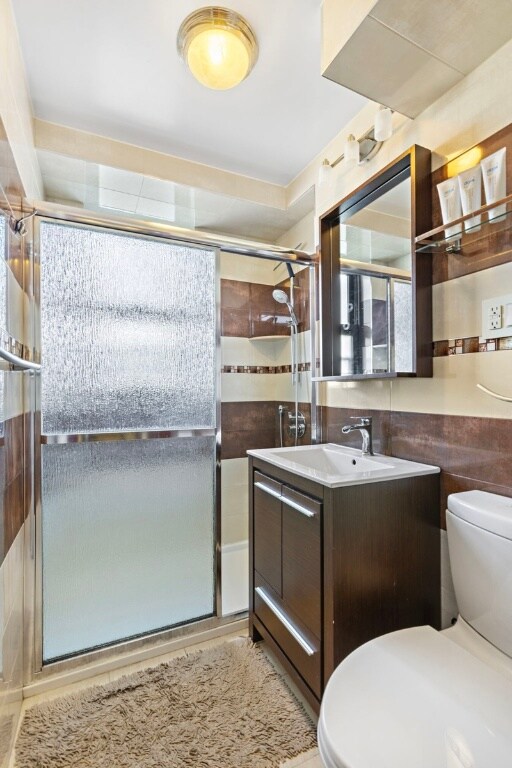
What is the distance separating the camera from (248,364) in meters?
2.68

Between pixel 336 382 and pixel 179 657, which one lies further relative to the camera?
pixel 336 382

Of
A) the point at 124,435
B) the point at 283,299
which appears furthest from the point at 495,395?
the point at 283,299

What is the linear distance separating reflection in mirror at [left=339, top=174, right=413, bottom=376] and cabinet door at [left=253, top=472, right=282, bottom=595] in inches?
26.2

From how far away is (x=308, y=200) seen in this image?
7.61ft

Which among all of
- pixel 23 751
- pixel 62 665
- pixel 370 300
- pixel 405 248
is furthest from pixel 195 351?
pixel 23 751

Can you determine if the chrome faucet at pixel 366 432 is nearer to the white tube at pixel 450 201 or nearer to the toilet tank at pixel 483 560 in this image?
the toilet tank at pixel 483 560

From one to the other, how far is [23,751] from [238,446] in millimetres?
1649

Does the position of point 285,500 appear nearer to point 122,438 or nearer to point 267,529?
point 267,529

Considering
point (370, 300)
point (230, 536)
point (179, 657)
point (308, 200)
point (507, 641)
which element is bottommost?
point (179, 657)

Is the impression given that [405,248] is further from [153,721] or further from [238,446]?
[153,721]

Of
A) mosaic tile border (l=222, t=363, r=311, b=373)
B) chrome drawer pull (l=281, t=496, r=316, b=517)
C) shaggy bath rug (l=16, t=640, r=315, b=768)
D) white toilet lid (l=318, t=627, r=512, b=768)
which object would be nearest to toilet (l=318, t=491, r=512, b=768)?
white toilet lid (l=318, t=627, r=512, b=768)

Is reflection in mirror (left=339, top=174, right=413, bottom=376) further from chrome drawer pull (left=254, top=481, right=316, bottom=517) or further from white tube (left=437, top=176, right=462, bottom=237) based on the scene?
chrome drawer pull (left=254, top=481, right=316, bottom=517)

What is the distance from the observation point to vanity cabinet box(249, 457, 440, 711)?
46.8 inches

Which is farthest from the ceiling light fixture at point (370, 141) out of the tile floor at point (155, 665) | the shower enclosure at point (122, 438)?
the tile floor at point (155, 665)
